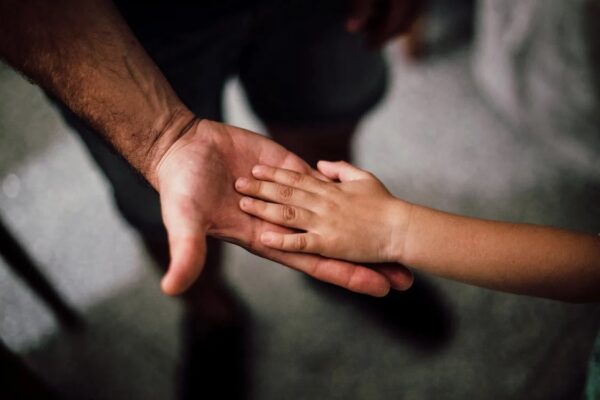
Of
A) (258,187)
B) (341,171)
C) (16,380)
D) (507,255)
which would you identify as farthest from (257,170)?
(16,380)

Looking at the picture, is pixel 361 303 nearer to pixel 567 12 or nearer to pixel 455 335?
pixel 455 335

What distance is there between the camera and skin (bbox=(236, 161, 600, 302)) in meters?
0.65

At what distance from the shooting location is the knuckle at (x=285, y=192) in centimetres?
66

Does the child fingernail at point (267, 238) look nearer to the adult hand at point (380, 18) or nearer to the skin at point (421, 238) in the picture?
the skin at point (421, 238)

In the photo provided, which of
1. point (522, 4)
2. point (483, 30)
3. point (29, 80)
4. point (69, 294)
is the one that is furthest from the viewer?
point (483, 30)

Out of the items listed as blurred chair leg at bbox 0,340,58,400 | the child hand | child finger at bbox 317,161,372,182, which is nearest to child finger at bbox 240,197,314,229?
the child hand

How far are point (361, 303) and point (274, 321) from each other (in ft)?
0.70

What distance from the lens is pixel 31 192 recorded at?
979 mm

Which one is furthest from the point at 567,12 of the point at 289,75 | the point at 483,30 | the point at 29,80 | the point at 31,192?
the point at 31,192

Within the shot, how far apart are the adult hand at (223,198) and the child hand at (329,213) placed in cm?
2

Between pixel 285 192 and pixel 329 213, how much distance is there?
0.07 metres

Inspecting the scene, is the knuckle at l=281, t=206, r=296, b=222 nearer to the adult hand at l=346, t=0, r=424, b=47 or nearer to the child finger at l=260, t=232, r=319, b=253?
the child finger at l=260, t=232, r=319, b=253

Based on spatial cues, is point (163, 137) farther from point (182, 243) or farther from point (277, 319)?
point (277, 319)

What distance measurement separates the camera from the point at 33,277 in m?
0.90
